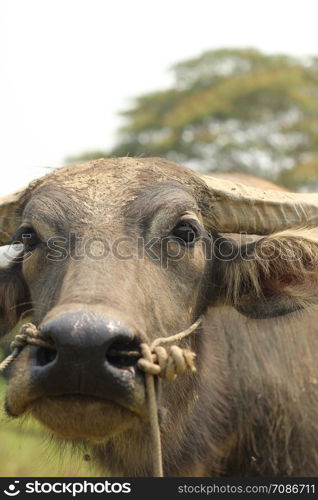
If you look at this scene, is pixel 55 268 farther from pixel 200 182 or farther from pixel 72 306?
pixel 200 182

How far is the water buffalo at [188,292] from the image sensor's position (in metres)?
3.51

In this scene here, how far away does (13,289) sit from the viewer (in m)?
4.62

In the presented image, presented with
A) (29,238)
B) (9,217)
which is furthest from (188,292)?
(9,217)

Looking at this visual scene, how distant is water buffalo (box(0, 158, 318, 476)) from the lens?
351cm

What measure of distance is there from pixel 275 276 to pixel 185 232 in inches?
28.5

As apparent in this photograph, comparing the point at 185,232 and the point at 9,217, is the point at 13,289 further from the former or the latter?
the point at 185,232

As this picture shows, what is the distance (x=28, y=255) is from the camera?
420 cm

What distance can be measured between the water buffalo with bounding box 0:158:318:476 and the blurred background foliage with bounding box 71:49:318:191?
18.8 meters

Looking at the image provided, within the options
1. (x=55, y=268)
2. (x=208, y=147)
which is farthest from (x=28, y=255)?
(x=208, y=147)

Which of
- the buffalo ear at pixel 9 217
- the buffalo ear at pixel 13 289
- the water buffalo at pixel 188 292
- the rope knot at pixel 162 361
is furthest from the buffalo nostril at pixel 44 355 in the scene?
the buffalo ear at pixel 9 217

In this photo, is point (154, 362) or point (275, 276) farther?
point (275, 276)

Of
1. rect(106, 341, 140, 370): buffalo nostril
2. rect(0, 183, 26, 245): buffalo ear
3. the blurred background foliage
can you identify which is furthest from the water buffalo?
the blurred background foliage

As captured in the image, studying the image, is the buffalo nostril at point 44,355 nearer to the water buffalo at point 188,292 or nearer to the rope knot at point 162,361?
the water buffalo at point 188,292

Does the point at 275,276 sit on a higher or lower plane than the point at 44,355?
lower
